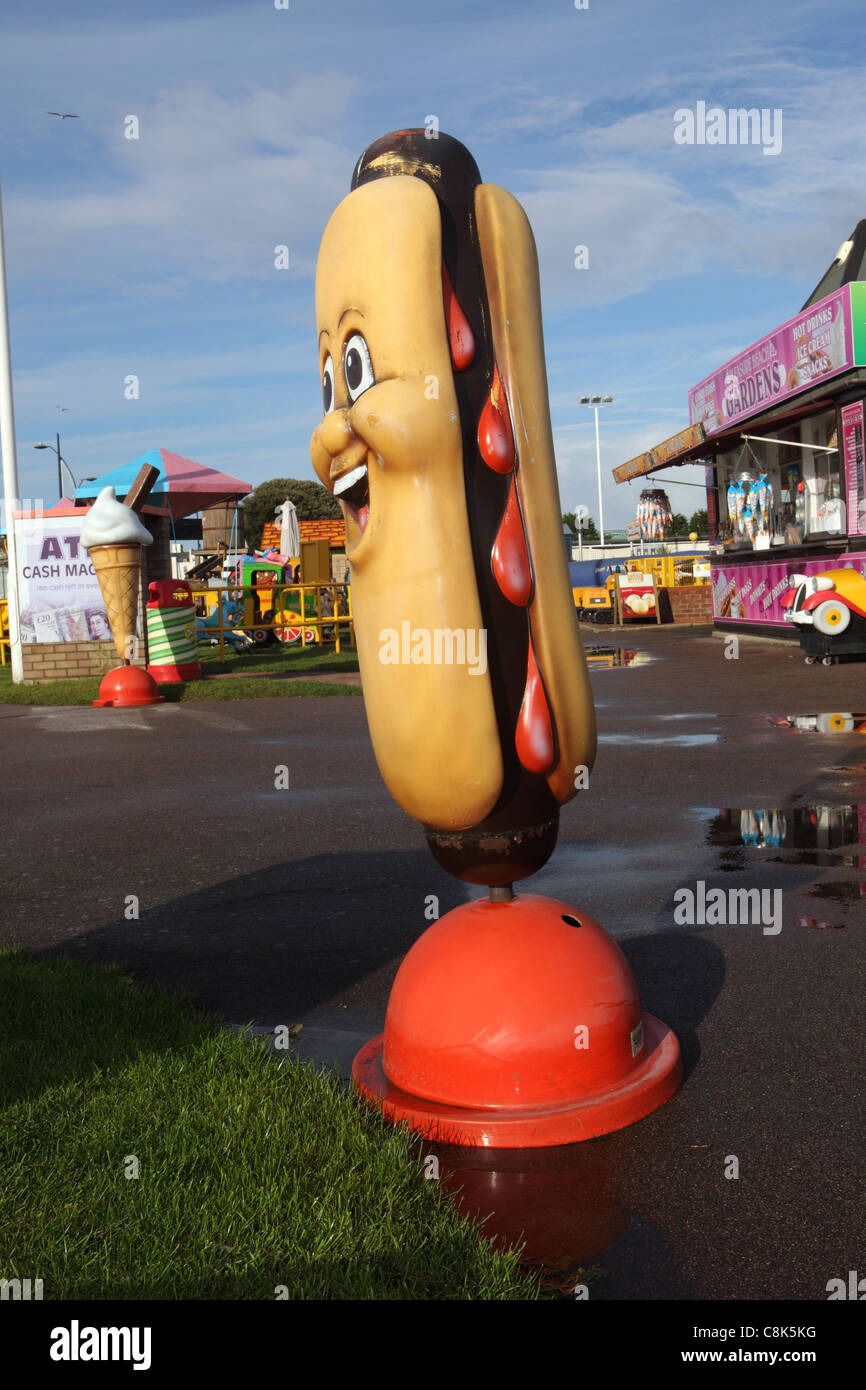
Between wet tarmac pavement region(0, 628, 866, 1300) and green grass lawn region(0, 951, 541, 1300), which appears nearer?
green grass lawn region(0, 951, 541, 1300)

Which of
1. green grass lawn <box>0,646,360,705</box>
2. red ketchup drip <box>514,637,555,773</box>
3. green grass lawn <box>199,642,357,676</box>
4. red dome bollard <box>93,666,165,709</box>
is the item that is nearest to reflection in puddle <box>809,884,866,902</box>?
red ketchup drip <box>514,637,555,773</box>

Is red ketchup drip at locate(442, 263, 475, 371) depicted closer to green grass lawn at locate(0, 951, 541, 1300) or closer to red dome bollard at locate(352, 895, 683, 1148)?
red dome bollard at locate(352, 895, 683, 1148)

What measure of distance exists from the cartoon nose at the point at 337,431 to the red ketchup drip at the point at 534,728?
0.79m

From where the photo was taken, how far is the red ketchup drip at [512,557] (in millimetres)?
3260

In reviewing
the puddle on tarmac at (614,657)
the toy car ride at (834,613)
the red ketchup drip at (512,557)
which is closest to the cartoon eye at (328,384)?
the red ketchup drip at (512,557)

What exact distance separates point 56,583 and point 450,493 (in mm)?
17656

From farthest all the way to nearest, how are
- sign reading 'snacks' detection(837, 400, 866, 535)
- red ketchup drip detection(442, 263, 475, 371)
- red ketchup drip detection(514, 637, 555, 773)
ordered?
sign reading 'snacks' detection(837, 400, 866, 535) → red ketchup drip detection(514, 637, 555, 773) → red ketchup drip detection(442, 263, 475, 371)

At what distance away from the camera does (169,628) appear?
57.5 feet

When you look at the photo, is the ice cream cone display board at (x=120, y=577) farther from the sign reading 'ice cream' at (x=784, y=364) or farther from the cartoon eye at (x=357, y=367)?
the cartoon eye at (x=357, y=367)

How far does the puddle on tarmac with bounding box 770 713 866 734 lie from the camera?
10289 mm
